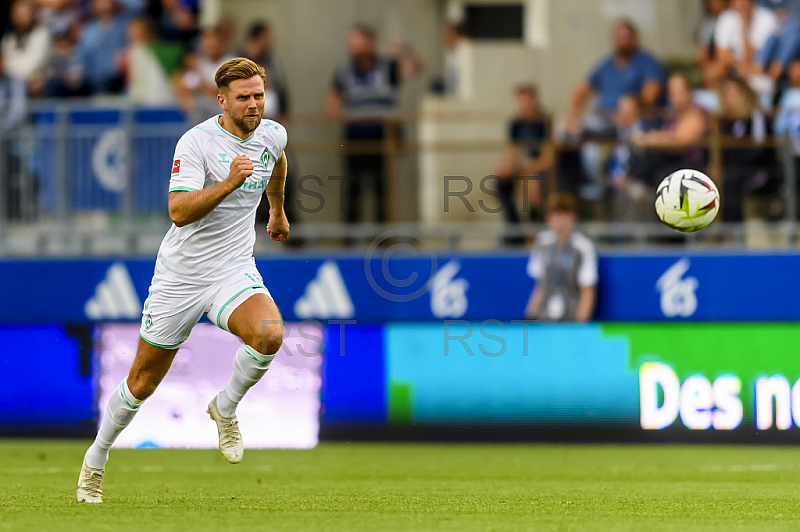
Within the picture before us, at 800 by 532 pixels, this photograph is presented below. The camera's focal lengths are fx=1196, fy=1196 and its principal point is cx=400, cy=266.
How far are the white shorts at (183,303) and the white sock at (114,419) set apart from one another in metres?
0.35

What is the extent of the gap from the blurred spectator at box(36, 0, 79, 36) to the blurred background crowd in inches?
1.7

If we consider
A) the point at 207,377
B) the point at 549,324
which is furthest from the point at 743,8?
the point at 207,377

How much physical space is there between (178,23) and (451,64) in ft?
11.0

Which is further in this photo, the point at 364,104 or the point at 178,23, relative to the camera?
the point at 178,23

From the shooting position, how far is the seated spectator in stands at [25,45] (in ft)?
46.0

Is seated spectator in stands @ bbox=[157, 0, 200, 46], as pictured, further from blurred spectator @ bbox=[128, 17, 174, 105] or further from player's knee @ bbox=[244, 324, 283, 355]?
player's knee @ bbox=[244, 324, 283, 355]

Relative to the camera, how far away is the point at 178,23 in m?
14.4

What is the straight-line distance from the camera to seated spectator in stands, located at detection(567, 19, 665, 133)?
505 inches

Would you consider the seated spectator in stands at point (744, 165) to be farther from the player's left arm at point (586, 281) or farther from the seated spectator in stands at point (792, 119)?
the player's left arm at point (586, 281)

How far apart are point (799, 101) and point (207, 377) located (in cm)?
660

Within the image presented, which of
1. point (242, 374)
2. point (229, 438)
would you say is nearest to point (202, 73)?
point (242, 374)

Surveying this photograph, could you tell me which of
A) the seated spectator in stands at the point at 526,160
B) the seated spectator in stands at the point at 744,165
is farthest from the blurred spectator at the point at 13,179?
the seated spectator in stands at the point at 744,165

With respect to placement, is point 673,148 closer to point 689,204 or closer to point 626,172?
point 626,172

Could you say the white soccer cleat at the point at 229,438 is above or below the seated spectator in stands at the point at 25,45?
below
